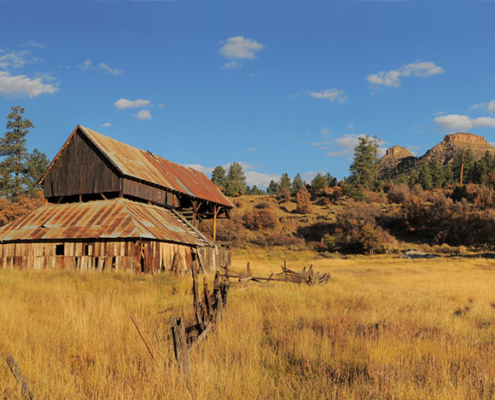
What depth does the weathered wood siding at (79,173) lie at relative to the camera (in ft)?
84.5

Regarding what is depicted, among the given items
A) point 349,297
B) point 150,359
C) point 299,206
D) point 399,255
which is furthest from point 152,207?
point 299,206

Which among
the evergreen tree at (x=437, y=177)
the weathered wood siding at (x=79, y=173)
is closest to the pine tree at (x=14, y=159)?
the weathered wood siding at (x=79, y=173)

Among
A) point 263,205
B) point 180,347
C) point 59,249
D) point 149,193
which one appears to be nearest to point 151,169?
point 149,193

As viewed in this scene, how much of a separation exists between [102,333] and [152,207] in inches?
775

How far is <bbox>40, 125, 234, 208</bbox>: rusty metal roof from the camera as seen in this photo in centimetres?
2614

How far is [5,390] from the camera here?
510cm

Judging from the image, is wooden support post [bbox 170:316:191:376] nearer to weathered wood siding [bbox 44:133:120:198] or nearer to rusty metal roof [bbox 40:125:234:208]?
rusty metal roof [bbox 40:125:234:208]

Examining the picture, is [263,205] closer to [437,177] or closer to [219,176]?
[219,176]

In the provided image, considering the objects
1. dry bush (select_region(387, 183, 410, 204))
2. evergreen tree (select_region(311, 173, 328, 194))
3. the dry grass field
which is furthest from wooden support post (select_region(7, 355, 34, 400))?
evergreen tree (select_region(311, 173, 328, 194))

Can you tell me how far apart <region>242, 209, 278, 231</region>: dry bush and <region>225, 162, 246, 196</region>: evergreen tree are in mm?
26477

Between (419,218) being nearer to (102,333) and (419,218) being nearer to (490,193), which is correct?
(490,193)

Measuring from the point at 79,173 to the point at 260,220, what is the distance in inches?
1713

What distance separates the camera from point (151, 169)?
29391 millimetres

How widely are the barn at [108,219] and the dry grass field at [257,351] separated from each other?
8.51 meters
